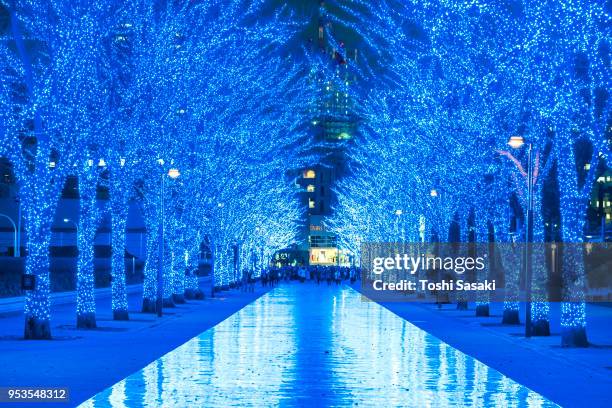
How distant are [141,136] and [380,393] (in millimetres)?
20472

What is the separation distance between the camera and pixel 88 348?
26672 millimetres

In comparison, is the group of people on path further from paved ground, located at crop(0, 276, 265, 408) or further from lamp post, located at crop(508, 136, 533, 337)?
lamp post, located at crop(508, 136, 533, 337)

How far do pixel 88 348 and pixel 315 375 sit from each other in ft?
25.2

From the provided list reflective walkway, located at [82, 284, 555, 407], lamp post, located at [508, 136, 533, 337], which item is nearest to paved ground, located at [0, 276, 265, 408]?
reflective walkway, located at [82, 284, 555, 407]

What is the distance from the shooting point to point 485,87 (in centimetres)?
3241

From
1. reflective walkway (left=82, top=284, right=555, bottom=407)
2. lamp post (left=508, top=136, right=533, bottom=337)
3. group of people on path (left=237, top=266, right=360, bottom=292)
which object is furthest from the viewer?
group of people on path (left=237, top=266, right=360, bottom=292)

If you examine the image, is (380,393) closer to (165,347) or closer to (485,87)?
(165,347)

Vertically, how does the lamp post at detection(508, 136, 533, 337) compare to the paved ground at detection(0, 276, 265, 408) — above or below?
above

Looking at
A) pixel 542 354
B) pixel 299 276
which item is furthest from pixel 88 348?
pixel 299 276

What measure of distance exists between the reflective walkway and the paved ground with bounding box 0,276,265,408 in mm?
560

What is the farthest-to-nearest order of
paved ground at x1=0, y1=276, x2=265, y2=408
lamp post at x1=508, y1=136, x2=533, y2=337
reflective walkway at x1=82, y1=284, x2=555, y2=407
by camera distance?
lamp post at x1=508, y1=136, x2=533, y2=337 → paved ground at x1=0, y1=276, x2=265, y2=408 → reflective walkway at x1=82, y1=284, x2=555, y2=407

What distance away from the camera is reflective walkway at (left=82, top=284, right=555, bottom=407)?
679 inches

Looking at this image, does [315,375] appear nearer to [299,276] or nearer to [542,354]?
[542,354]

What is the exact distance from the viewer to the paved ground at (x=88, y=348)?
19.5m
